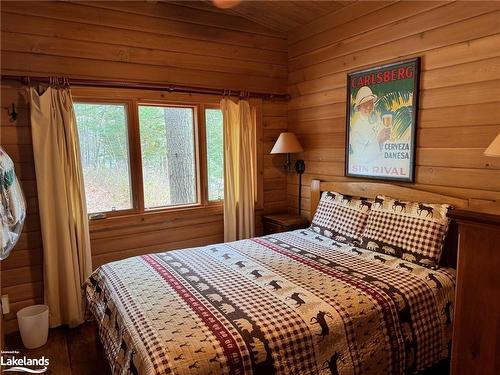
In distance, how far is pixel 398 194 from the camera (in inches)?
101

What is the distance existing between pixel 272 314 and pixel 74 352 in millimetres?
1673

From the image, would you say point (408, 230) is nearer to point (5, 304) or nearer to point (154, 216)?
point (154, 216)

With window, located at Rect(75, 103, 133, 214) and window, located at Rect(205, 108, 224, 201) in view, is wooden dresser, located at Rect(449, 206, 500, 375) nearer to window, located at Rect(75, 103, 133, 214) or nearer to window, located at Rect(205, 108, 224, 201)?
window, located at Rect(205, 108, 224, 201)

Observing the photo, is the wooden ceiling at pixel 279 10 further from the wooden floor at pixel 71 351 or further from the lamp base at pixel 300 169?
the wooden floor at pixel 71 351

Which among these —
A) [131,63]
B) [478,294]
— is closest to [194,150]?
[131,63]

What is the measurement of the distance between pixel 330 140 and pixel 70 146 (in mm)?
2193

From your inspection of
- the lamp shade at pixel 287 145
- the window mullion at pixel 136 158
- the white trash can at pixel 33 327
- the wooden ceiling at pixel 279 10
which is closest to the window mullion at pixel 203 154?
the window mullion at pixel 136 158

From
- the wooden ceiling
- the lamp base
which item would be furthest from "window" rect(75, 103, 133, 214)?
the lamp base

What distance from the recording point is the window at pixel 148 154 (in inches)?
111

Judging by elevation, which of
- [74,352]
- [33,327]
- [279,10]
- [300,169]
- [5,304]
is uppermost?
[279,10]

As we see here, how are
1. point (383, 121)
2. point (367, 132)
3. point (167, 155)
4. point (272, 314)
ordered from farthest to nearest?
point (167, 155) < point (367, 132) < point (383, 121) < point (272, 314)

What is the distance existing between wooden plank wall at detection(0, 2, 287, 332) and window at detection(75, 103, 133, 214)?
0.24 meters

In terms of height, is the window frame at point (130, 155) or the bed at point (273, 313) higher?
the window frame at point (130, 155)

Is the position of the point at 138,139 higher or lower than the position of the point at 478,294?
higher
